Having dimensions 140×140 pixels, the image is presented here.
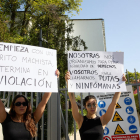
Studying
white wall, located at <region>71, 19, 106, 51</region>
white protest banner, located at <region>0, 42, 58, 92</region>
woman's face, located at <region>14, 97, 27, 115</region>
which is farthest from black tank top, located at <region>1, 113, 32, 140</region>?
white wall, located at <region>71, 19, 106, 51</region>

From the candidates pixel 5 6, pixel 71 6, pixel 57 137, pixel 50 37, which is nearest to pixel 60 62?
pixel 50 37

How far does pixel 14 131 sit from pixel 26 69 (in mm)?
944

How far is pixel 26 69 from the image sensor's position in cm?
261

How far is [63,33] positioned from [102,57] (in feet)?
30.0

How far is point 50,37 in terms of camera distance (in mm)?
11352

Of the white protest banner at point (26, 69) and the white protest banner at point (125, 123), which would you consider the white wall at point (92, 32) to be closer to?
the white protest banner at point (125, 123)

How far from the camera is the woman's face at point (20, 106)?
2348mm

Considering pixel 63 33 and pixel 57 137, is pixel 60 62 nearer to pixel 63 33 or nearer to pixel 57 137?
pixel 63 33

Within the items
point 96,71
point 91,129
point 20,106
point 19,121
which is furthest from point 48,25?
point 91,129

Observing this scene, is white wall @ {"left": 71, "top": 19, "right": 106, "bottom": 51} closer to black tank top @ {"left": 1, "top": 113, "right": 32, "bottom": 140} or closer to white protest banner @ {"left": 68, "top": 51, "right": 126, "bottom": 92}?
white protest banner @ {"left": 68, "top": 51, "right": 126, "bottom": 92}

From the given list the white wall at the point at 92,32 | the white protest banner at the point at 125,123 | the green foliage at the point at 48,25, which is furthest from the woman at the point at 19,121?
the white wall at the point at 92,32

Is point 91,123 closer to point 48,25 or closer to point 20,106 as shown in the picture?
point 20,106

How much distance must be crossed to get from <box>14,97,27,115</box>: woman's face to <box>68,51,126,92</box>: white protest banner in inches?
30.3

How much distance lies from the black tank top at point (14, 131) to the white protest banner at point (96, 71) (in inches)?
37.0
